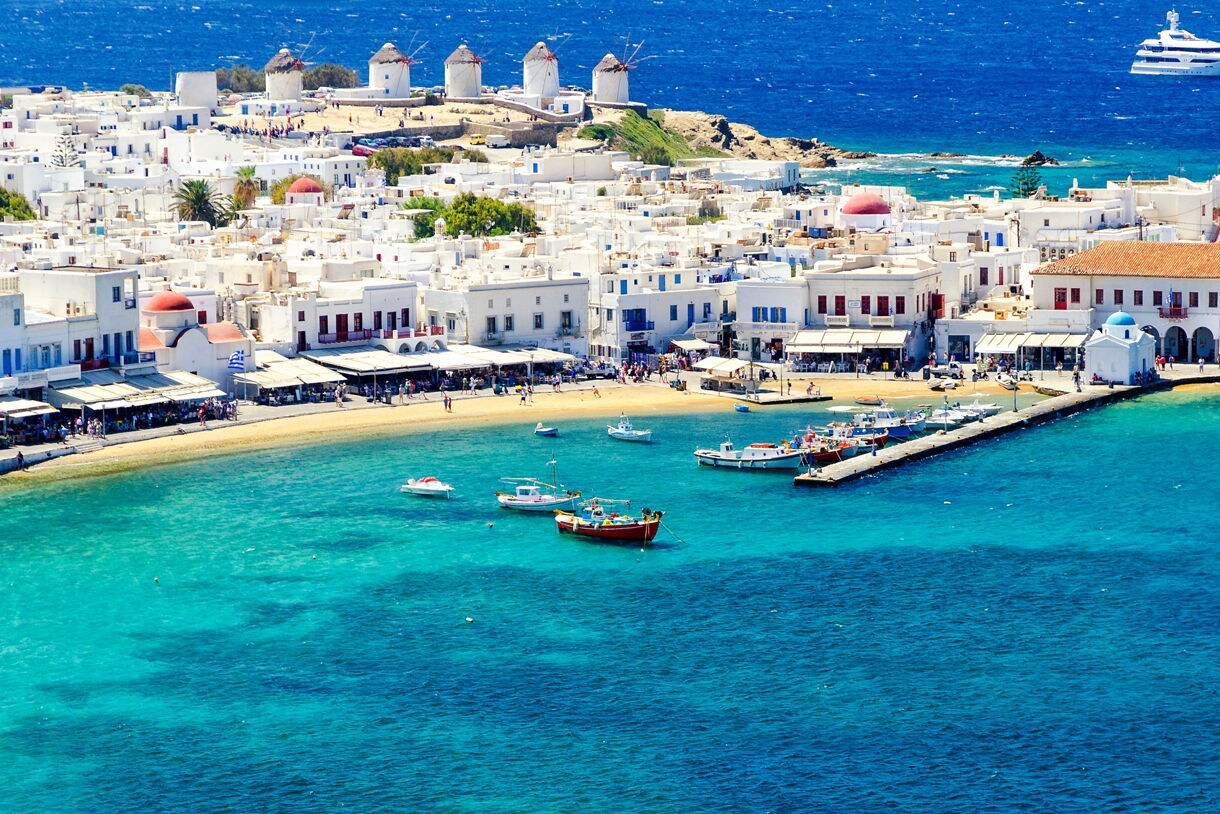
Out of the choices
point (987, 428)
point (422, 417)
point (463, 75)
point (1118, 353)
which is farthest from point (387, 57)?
point (987, 428)

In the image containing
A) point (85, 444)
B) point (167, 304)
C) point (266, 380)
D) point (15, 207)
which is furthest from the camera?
point (15, 207)

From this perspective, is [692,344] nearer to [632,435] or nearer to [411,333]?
[411,333]

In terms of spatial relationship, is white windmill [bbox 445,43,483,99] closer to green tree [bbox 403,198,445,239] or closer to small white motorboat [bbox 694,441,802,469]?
green tree [bbox 403,198,445,239]

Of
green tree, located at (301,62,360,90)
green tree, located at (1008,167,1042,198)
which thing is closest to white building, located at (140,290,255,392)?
green tree, located at (1008,167,1042,198)

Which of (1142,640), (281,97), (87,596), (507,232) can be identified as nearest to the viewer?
(1142,640)

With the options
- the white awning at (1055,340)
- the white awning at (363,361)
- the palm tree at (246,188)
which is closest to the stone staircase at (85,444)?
the white awning at (363,361)

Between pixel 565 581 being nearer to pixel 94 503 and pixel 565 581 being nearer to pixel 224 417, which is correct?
pixel 94 503

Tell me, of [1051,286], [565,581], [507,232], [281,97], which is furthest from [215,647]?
[281,97]

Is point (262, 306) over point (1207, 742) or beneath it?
over
